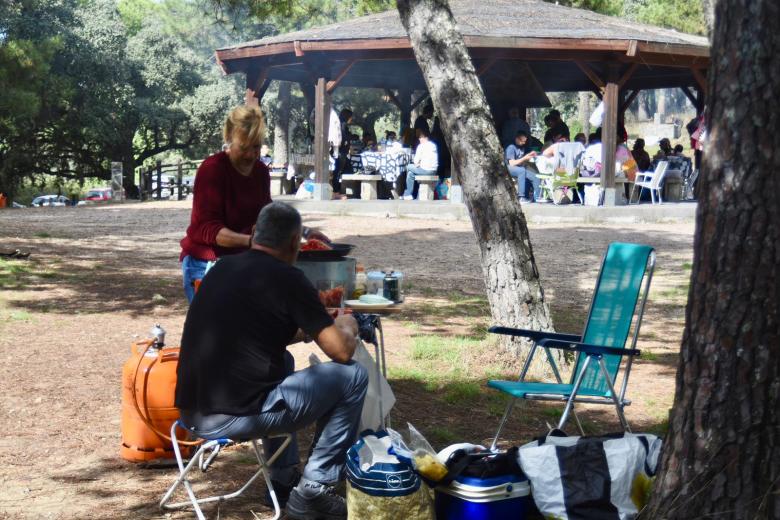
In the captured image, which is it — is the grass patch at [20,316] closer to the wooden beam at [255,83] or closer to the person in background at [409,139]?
the wooden beam at [255,83]

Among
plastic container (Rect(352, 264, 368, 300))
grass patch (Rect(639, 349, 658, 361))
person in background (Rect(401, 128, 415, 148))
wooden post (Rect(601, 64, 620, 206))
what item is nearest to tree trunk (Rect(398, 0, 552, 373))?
grass patch (Rect(639, 349, 658, 361))

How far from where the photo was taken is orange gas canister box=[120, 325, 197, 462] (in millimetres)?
4570

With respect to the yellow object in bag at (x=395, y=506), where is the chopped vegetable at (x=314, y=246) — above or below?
above

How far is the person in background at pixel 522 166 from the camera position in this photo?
1700 centimetres

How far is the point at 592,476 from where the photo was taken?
3.59 m

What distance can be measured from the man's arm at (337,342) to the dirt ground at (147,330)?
0.78m

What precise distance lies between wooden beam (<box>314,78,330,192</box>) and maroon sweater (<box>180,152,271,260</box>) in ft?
41.0

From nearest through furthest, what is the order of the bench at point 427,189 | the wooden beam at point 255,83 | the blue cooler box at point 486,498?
the blue cooler box at point 486,498 < the bench at point 427,189 < the wooden beam at point 255,83


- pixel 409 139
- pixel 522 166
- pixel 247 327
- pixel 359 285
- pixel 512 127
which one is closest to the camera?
pixel 247 327

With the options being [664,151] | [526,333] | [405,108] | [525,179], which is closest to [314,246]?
[526,333]

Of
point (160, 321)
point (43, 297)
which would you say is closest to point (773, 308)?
point (160, 321)

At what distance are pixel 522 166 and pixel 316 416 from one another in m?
13.8

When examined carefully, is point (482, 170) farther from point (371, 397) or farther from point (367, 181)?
point (367, 181)

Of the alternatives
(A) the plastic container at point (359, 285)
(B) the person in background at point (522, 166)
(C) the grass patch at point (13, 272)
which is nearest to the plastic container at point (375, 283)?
(A) the plastic container at point (359, 285)
